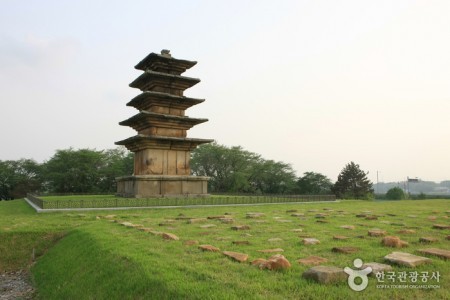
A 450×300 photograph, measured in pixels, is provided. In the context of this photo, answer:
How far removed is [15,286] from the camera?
29.2 ft

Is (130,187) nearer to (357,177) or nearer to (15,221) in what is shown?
(15,221)

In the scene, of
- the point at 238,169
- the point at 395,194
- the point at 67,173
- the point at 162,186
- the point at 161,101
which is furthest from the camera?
the point at 238,169

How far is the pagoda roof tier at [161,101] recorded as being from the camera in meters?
26.3

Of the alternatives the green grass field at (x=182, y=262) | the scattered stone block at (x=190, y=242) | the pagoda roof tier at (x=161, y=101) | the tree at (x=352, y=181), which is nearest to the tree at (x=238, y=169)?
the tree at (x=352, y=181)

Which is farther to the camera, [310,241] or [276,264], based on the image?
[310,241]

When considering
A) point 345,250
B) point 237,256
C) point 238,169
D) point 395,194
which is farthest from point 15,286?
point 395,194

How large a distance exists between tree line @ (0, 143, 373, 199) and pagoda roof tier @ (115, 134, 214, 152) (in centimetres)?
2421

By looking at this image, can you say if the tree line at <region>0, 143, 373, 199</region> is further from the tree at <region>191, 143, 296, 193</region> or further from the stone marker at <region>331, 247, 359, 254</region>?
the stone marker at <region>331, 247, 359, 254</region>

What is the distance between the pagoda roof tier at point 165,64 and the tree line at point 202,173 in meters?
24.9

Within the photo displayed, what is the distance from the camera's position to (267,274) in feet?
16.3

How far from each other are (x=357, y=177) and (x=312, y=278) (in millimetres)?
60714

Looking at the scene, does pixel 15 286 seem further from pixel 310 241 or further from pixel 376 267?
pixel 376 267

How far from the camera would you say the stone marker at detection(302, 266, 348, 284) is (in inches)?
179

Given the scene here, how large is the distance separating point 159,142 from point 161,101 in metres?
3.50
